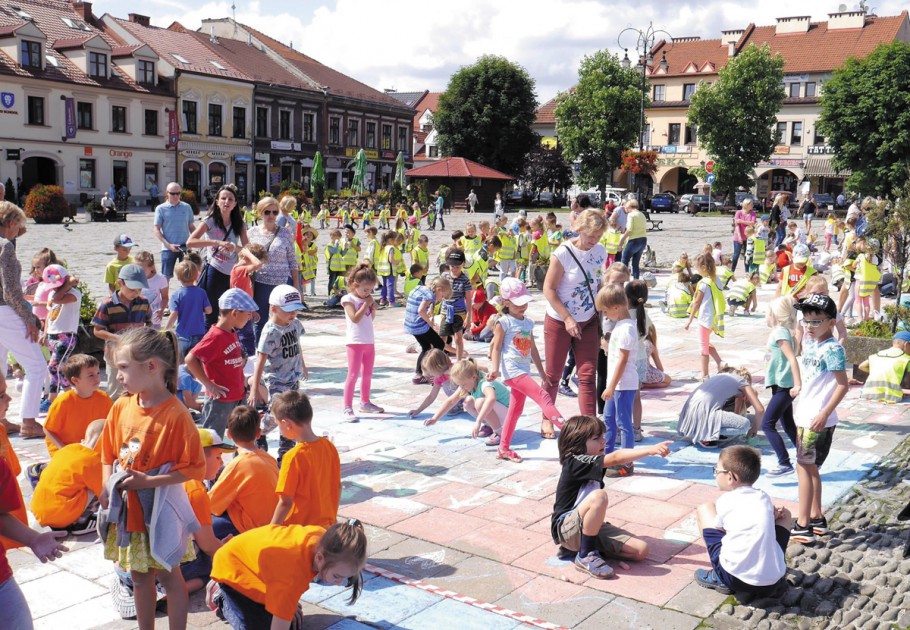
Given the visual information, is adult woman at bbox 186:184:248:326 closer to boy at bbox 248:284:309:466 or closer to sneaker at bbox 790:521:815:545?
boy at bbox 248:284:309:466

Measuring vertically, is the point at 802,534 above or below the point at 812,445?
below

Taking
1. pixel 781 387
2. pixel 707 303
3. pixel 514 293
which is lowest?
pixel 781 387

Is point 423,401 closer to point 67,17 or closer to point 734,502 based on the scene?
point 734,502

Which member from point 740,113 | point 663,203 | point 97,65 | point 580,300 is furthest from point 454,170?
point 580,300

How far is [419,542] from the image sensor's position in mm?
5516

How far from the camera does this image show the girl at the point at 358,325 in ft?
26.7

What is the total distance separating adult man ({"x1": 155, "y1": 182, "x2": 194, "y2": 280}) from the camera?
10742mm

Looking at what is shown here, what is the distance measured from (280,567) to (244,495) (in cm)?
109

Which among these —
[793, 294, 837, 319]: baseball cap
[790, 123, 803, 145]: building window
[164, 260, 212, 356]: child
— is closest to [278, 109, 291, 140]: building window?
[790, 123, 803, 145]: building window

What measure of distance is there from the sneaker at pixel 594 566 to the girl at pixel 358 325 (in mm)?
3571

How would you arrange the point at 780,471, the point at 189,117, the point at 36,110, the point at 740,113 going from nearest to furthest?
the point at 780,471, the point at 36,110, the point at 189,117, the point at 740,113

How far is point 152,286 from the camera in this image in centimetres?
898

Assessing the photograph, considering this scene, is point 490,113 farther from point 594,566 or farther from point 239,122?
point 594,566

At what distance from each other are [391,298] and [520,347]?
879 cm
